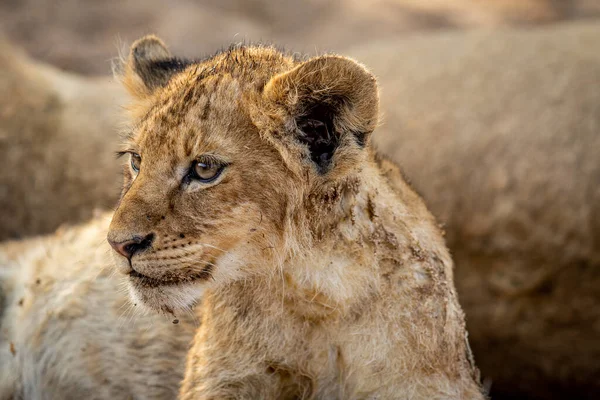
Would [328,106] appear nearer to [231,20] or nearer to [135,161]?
[135,161]

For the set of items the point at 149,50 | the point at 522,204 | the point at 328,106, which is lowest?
the point at 328,106

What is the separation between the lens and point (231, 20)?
8812mm

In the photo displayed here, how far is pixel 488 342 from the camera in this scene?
4.95 m

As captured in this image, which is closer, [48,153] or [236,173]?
[236,173]

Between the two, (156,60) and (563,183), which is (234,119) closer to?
(156,60)

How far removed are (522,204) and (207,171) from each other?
2813 millimetres

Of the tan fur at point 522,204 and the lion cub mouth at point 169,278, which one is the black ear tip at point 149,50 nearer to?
the lion cub mouth at point 169,278

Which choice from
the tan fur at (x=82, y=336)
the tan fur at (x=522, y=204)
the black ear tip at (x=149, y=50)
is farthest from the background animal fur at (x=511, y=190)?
the black ear tip at (x=149, y=50)

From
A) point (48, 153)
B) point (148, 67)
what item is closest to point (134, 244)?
point (148, 67)

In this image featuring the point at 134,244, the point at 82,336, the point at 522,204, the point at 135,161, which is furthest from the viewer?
the point at 522,204

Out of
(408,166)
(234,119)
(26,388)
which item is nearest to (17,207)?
(26,388)

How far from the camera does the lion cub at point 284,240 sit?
92.7 inches

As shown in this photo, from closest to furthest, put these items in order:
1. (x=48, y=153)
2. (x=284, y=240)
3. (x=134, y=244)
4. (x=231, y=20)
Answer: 1. (x=134, y=244)
2. (x=284, y=240)
3. (x=48, y=153)
4. (x=231, y=20)

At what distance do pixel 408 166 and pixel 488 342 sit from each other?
110 centimetres
